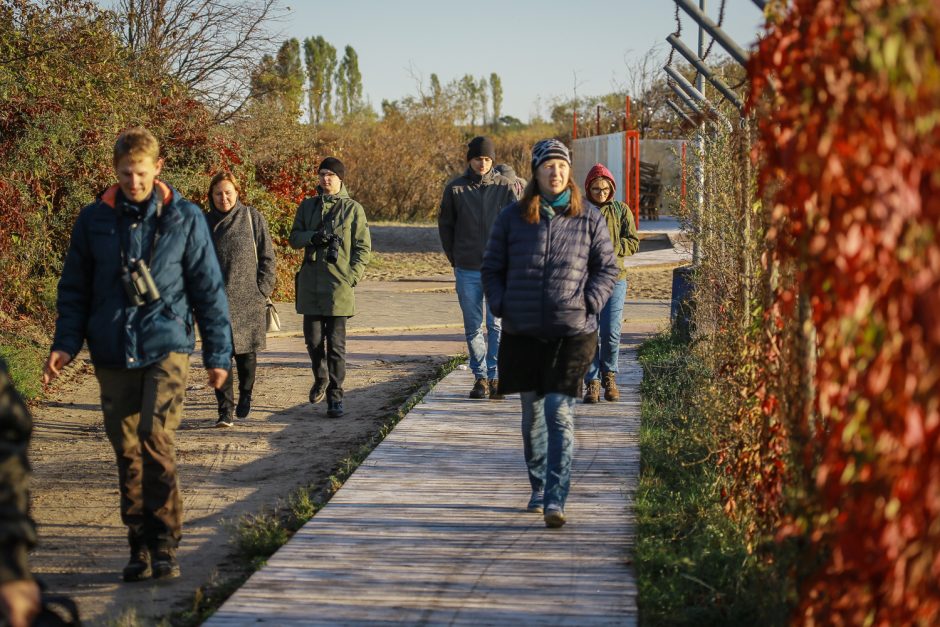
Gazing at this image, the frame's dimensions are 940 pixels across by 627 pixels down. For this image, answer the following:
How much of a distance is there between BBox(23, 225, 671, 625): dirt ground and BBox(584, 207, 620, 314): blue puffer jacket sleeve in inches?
85.4

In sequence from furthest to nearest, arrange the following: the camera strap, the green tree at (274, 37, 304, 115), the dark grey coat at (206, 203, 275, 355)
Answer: the green tree at (274, 37, 304, 115)
the dark grey coat at (206, 203, 275, 355)
the camera strap

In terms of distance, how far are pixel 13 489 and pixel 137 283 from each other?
2347 mm

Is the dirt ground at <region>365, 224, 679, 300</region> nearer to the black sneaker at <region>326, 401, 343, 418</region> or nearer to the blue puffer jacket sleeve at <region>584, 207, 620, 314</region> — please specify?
the black sneaker at <region>326, 401, 343, 418</region>

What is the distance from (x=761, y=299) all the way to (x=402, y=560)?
2.00m

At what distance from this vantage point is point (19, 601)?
267 centimetres

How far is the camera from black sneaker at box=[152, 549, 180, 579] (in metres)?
5.21

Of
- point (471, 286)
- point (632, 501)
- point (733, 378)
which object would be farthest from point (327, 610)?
point (471, 286)

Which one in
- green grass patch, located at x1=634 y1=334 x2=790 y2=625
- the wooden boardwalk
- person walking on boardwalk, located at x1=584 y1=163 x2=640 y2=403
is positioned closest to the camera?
green grass patch, located at x1=634 y1=334 x2=790 y2=625

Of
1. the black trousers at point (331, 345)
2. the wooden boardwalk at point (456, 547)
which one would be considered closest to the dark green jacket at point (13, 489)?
the wooden boardwalk at point (456, 547)

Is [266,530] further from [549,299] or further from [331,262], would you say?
[331,262]

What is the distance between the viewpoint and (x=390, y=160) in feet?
114

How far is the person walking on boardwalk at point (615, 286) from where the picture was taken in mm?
8797

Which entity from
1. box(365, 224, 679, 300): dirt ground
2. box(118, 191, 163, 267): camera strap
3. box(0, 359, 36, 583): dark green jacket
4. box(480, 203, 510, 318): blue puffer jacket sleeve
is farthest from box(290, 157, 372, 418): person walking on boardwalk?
box(365, 224, 679, 300): dirt ground

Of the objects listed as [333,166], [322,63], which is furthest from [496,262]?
[322,63]
